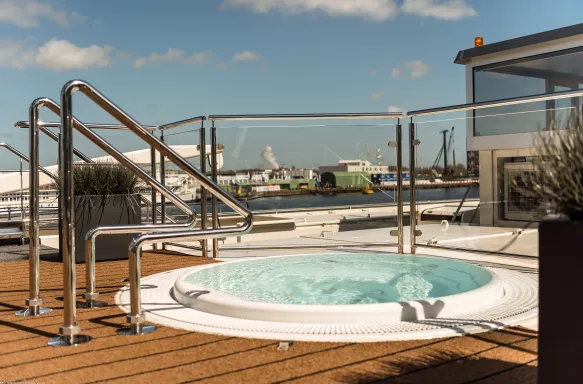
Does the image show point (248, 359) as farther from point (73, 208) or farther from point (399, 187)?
point (399, 187)

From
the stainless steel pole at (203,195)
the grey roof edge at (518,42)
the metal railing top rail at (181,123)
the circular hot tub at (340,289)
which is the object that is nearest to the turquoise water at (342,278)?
the circular hot tub at (340,289)

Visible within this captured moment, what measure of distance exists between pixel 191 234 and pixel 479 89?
30.1 feet

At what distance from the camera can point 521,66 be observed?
394 inches

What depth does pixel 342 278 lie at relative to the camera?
452cm

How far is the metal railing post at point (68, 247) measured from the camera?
2617mm

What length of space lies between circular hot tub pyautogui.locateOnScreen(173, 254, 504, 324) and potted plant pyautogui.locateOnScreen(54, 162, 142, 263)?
55.4 inches

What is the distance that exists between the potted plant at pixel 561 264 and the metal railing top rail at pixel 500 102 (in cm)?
304

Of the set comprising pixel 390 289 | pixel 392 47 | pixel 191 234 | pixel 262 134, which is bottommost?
pixel 390 289

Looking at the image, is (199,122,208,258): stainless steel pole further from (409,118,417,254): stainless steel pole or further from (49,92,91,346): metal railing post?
(49,92,91,346): metal railing post

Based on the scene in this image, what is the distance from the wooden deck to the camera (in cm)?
214

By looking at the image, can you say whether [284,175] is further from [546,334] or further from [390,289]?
[546,334]

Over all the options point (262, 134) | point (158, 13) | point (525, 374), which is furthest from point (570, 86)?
point (158, 13)

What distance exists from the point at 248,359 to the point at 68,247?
39.2 inches

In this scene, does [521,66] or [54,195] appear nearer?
[54,195]
